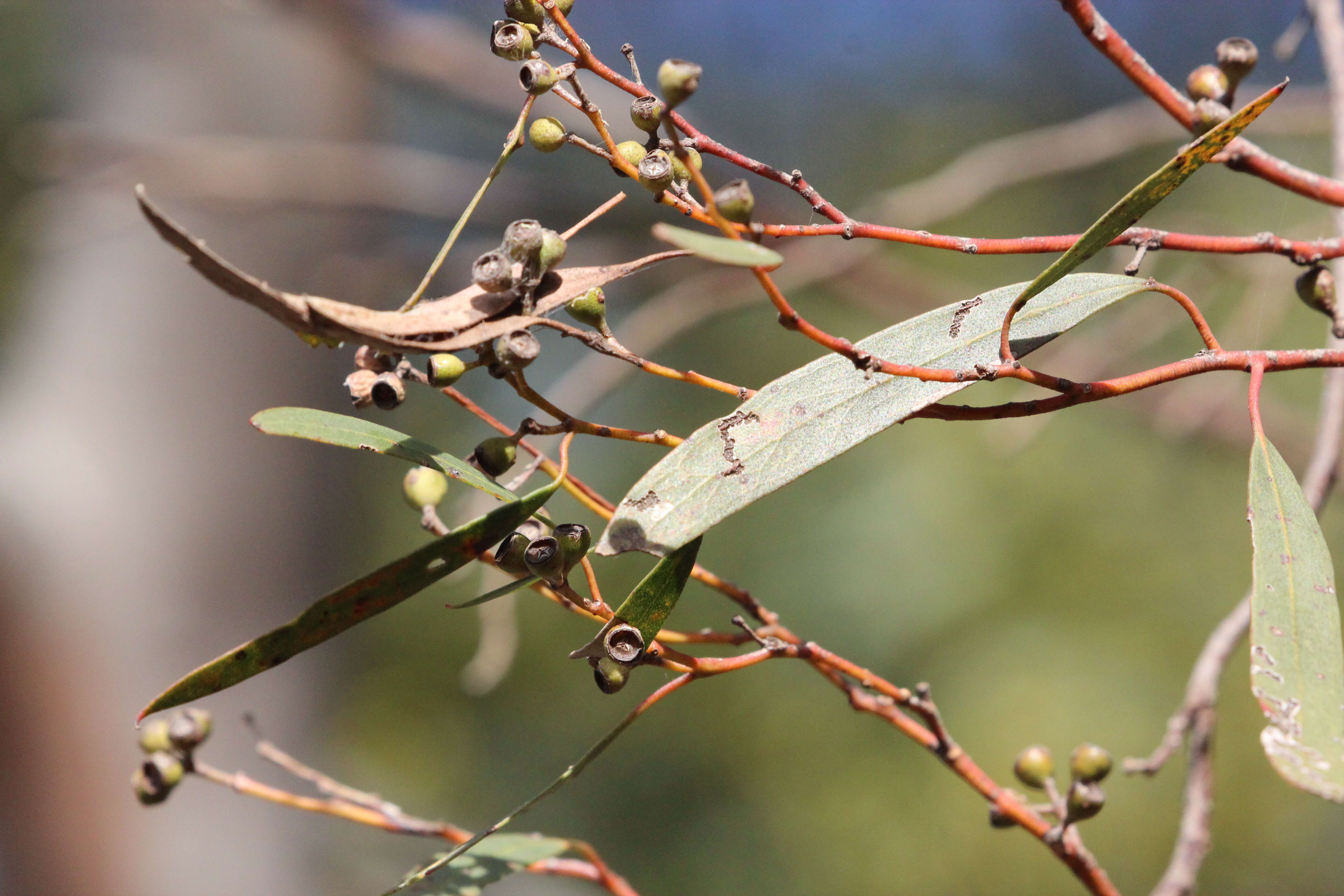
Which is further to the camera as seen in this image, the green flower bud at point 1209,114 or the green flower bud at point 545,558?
the green flower bud at point 1209,114

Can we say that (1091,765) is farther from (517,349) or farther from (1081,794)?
(517,349)

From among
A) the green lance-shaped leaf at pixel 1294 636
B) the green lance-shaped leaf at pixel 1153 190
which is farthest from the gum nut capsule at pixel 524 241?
the green lance-shaped leaf at pixel 1294 636

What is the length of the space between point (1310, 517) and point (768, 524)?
3586 mm

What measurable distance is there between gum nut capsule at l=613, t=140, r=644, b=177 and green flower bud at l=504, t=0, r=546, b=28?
7cm

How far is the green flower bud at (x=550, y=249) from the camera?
0.39 meters

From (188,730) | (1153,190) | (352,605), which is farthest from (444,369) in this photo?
(188,730)

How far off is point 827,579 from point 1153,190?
3596mm

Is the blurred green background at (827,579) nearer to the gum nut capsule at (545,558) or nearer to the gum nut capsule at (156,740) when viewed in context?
the gum nut capsule at (156,740)

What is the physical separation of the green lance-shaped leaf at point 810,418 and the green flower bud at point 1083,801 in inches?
12.5

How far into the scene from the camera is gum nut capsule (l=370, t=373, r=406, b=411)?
0.41 metres

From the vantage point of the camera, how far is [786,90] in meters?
5.12

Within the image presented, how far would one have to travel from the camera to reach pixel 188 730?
2.28ft

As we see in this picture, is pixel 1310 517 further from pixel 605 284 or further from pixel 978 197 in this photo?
pixel 978 197

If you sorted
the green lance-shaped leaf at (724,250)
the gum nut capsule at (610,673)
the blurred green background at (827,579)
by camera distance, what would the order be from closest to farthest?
the green lance-shaped leaf at (724,250)
the gum nut capsule at (610,673)
the blurred green background at (827,579)
